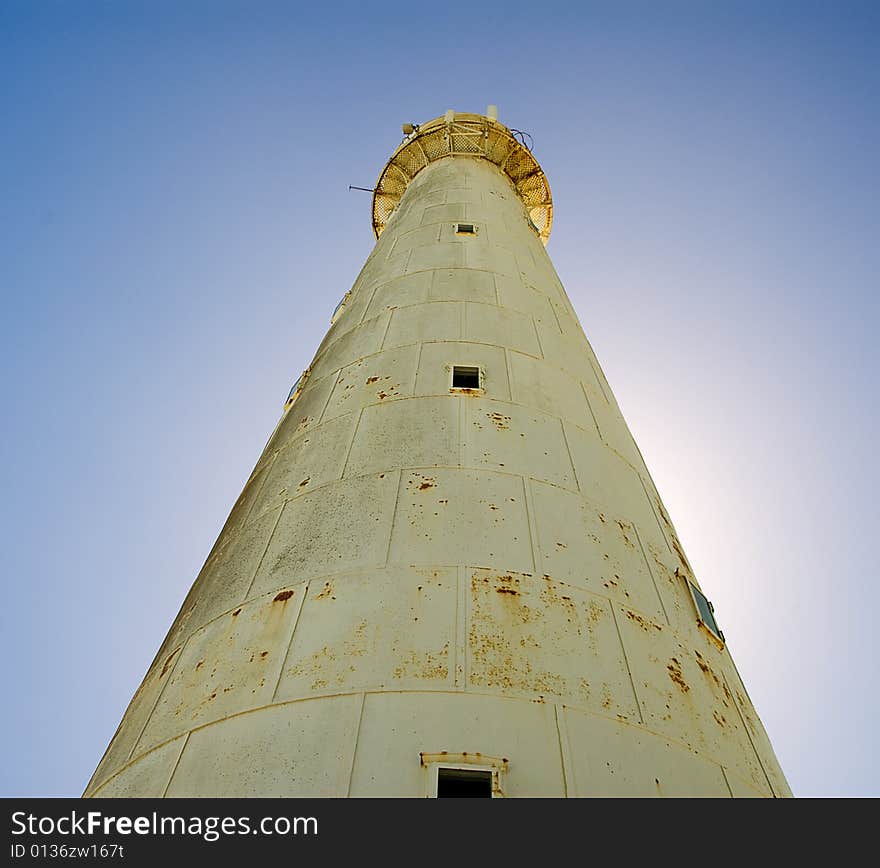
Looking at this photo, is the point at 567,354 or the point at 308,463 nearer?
the point at 308,463

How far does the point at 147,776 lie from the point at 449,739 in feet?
6.10

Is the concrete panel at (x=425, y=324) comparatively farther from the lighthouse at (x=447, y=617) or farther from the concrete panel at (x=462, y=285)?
the concrete panel at (x=462, y=285)

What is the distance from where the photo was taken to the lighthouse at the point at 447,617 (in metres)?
4.37

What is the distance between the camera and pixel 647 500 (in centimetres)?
767

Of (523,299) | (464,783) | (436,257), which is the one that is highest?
(436,257)

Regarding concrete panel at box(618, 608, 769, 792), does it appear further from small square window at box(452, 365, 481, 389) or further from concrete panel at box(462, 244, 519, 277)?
concrete panel at box(462, 244, 519, 277)

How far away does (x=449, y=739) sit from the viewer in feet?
14.1

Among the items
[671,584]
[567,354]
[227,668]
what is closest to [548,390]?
[567,354]

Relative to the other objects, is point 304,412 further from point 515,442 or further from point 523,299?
point 523,299

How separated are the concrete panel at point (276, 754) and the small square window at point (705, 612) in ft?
10.5

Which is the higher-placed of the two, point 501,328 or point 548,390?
point 501,328
